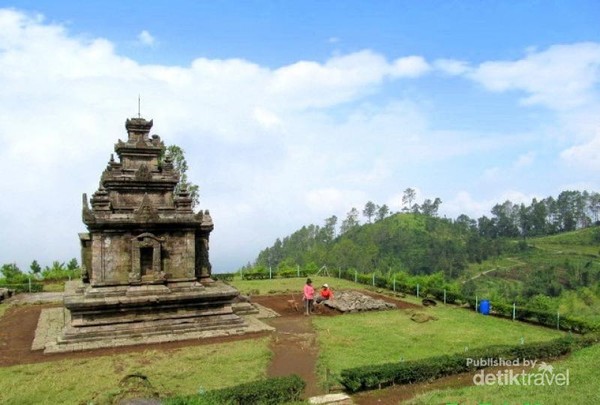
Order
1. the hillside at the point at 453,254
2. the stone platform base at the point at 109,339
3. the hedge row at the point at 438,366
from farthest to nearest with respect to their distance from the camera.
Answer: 1. the hillside at the point at 453,254
2. the stone platform base at the point at 109,339
3. the hedge row at the point at 438,366

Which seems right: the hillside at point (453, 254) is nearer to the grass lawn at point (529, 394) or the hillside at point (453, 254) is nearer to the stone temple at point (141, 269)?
the stone temple at point (141, 269)

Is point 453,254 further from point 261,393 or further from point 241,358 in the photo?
point 261,393

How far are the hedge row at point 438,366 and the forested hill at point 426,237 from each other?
158ft

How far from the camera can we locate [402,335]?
1719cm

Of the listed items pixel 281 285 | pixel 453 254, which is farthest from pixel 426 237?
A: pixel 281 285

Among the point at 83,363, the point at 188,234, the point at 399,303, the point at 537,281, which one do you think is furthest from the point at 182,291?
the point at 537,281

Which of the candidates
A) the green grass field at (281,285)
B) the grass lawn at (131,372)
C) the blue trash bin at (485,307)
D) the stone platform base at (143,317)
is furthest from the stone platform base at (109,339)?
the blue trash bin at (485,307)

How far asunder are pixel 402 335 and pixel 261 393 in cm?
851

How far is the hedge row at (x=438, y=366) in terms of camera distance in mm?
11211

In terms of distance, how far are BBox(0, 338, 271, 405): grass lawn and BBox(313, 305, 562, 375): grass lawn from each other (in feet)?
7.87

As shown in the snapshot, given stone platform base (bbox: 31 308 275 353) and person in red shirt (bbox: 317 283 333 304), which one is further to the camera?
person in red shirt (bbox: 317 283 333 304)

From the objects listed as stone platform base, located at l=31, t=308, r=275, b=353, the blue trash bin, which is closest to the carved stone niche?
stone platform base, located at l=31, t=308, r=275, b=353

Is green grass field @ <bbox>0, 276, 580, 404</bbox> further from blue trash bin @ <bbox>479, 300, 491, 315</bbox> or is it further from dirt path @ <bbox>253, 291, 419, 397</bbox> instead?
blue trash bin @ <bbox>479, 300, 491, 315</bbox>

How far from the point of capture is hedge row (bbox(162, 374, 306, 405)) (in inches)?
381
